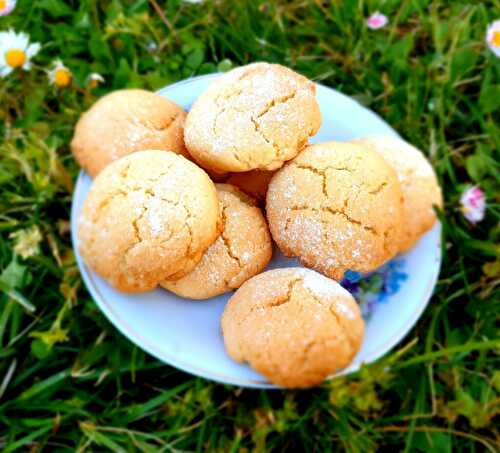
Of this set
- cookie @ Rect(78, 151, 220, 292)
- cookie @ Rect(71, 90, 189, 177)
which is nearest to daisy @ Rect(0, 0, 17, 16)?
cookie @ Rect(71, 90, 189, 177)

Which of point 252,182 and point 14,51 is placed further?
point 14,51

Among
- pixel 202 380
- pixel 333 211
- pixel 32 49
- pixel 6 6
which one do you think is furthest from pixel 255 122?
pixel 6 6

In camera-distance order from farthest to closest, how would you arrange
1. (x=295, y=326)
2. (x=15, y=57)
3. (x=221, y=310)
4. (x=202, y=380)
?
1. (x=15, y=57)
2. (x=202, y=380)
3. (x=221, y=310)
4. (x=295, y=326)

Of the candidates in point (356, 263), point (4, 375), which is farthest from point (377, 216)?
point (4, 375)

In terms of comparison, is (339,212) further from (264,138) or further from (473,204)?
(473,204)

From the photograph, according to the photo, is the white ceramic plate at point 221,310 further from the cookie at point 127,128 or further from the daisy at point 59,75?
the daisy at point 59,75
